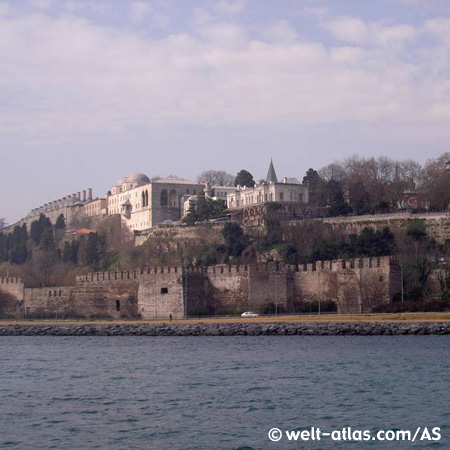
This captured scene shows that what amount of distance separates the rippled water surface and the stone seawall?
2.07 metres

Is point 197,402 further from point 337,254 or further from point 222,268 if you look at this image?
point 337,254

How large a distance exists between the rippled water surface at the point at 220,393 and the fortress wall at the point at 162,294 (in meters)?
13.3

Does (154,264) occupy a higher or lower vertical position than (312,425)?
higher

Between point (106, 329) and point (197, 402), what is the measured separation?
23.8 meters

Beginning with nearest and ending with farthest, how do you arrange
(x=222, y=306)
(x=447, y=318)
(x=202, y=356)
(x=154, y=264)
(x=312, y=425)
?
(x=312, y=425)
(x=202, y=356)
(x=447, y=318)
(x=222, y=306)
(x=154, y=264)

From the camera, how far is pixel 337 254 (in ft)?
188

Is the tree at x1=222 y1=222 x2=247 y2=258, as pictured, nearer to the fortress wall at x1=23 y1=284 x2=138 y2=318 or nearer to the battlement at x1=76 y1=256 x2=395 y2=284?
the battlement at x1=76 y1=256 x2=395 y2=284

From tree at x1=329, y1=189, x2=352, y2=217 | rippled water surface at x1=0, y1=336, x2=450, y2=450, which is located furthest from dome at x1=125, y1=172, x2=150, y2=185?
rippled water surface at x1=0, y1=336, x2=450, y2=450

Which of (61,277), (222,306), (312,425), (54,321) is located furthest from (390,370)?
(61,277)

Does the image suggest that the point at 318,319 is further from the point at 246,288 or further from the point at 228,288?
the point at 228,288

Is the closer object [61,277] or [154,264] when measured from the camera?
[154,264]

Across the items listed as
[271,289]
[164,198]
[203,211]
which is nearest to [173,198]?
[164,198]

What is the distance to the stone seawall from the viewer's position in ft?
129

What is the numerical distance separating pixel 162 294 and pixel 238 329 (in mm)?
9056
